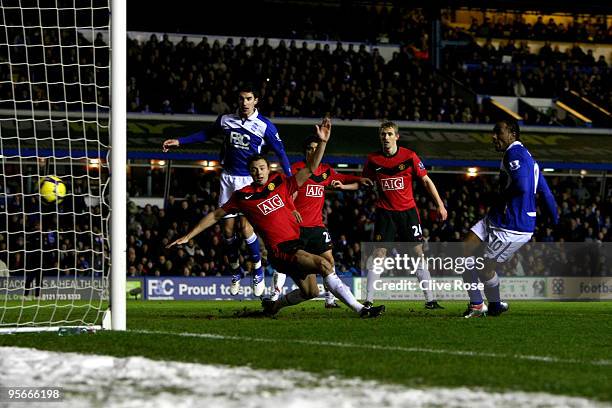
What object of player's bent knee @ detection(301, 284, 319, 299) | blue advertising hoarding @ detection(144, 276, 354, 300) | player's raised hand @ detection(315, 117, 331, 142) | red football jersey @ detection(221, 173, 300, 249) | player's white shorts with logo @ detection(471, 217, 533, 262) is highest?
player's raised hand @ detection(315, 117, 331, 142)

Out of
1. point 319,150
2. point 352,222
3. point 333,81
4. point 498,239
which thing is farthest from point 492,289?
point 333,81

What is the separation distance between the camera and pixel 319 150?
32.8ft

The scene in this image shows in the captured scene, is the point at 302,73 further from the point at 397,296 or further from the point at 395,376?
the point at 395,376

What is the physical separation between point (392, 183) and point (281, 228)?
3.27m

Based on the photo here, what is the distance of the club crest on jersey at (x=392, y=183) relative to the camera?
14180 mm

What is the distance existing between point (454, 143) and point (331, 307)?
1837cm

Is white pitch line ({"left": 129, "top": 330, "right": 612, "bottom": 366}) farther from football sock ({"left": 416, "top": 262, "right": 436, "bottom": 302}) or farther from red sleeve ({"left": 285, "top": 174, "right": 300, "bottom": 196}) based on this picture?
football sock ({"left": 416, "top": 262, "right": 436, "bottom": 302})

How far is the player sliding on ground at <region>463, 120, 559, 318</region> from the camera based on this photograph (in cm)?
1184

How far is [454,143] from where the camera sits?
105ft

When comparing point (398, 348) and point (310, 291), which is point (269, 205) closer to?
point (310, 291)

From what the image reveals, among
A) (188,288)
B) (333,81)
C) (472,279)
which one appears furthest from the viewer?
(333,81)

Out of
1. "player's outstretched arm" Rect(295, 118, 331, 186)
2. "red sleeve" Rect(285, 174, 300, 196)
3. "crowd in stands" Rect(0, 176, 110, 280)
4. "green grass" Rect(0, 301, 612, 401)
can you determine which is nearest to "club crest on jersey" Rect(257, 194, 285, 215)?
"red sleeve" Rect(285, 174, 300, 196)

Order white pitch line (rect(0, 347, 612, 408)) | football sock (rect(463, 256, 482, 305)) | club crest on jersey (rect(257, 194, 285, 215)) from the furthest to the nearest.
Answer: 1. football sock (rect(463, 256, 482, 305))
2. club crest on jersey (rect(257, 194, 285, 215))
3. white pitch line (rect(0, 347, 612, 408))

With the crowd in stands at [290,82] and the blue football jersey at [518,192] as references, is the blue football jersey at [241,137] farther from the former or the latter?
the crowd in stands at [290,82]
